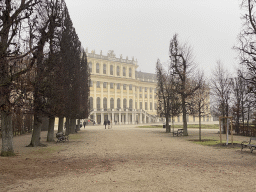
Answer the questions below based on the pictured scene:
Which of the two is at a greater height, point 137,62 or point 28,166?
point 137,62

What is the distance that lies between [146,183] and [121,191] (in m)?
0.86

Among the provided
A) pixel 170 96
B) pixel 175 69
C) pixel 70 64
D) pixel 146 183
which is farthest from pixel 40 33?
pixel 170 96

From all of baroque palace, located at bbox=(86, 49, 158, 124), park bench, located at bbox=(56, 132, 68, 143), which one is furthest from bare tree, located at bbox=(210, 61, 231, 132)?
baroque palace, located at bbox=(86, 49, 158, 124)

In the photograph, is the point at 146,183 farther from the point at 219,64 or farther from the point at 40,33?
the point at 219,64

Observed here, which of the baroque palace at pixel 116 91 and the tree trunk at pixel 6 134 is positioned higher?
the baroque palace at pixel 116 91

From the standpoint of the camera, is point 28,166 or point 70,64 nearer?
point 28,166

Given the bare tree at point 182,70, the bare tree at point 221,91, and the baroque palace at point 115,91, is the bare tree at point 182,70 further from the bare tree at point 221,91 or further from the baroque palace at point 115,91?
the baroque palace at point 115,91

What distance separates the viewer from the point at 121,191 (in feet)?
16.7

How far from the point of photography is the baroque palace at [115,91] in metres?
61.7

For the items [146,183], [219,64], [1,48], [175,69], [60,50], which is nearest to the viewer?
[146,183]

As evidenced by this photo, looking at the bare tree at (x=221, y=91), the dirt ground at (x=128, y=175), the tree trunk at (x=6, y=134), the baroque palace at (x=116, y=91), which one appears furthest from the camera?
the baroque palace at (x=116, y=91)

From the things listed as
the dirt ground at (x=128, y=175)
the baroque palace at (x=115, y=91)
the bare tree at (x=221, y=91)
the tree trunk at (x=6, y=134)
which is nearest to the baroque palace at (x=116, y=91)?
the baroque palace at (x=115, y=91)

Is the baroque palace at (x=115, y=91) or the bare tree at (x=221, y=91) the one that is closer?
the bare tree at (x=221, y=91)

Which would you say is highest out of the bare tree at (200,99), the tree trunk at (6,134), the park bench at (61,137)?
the bare tree at (200,99)
